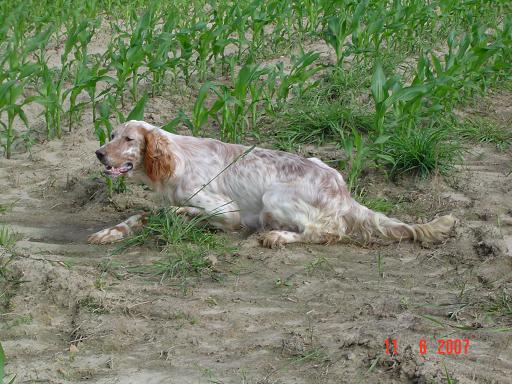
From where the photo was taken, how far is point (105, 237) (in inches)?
256

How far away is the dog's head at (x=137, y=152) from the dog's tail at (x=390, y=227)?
1373mm

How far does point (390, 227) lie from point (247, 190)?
1.11m

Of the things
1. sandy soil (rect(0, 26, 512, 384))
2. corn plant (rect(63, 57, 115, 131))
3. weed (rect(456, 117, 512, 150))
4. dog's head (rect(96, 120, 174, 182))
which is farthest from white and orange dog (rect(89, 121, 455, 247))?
weed (rect(456, 117, 512, 150))

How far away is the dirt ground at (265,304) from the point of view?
458 centimetres

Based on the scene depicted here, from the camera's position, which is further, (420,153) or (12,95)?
(12,95)

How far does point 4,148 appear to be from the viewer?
8.15 m

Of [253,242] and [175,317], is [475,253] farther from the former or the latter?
[175,317]

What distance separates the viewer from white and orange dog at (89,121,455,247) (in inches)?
258

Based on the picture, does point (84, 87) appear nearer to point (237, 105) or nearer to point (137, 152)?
point (237, 105)

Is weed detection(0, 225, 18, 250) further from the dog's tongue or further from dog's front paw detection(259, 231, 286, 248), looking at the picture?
dog's front paw detection(259, 231, 286, 248)

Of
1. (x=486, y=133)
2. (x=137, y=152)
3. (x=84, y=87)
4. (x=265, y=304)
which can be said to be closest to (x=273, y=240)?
(x=265, y=304)

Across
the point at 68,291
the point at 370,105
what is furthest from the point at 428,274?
the point at 370,105

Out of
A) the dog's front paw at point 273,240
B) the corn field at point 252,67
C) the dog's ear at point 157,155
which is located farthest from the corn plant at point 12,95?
the dog's front paw at point 273,240

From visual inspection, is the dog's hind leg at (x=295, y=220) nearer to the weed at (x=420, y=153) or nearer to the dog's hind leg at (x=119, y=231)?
the dog's hind leg at (x=119, y=231)
